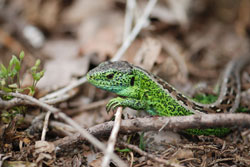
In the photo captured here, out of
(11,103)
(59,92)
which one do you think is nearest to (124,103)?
(59,92)

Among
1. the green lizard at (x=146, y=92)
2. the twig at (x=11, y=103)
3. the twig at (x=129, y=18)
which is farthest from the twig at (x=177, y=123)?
the twig at (x=129, y=18)

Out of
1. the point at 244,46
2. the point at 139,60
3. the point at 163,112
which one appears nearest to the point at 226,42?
the point at 244,46

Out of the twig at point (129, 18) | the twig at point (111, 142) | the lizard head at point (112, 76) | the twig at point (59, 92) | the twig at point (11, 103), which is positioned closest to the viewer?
the twig at point (111, 142)

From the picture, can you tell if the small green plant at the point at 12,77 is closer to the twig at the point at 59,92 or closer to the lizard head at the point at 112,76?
the twig at the point at 59,92

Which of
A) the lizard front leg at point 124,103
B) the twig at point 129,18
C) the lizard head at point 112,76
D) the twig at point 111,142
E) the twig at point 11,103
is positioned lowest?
the twig at point 111,142

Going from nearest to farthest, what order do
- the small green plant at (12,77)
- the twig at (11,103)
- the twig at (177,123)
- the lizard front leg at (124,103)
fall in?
1. the twig at (177,123)
2. the twig at (11,103)
3. the small green plant at (12,77)
4. the lizard front leg at (124,103)

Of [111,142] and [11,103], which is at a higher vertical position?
[11,103]

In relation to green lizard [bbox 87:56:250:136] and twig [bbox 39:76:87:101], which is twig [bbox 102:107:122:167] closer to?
green lizard [bbox 87:56:250:136]

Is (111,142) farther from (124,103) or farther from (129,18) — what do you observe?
(129,18)
